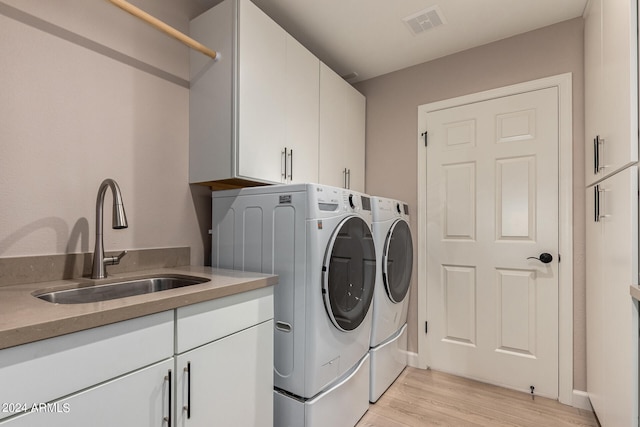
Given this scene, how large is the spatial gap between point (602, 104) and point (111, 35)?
8.22ft

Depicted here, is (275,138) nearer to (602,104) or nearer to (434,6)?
(434,6)

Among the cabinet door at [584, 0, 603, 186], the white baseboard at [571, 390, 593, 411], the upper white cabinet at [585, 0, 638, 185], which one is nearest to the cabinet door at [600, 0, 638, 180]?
the upper white cabinet at [585, 0, 638, 185]

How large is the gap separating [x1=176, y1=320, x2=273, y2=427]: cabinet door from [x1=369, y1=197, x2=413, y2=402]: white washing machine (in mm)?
882

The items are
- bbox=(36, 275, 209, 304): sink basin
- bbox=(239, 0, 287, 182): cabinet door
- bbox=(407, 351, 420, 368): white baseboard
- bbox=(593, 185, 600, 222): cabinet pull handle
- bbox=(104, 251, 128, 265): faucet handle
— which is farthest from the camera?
bbox=(407, 351, 420, 368): white baseboard

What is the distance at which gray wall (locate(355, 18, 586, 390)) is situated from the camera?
2.12m

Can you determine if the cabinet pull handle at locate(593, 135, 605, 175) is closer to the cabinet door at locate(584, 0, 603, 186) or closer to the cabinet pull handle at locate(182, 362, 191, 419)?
the cabinet door at locate(584, 0, 603, 186)

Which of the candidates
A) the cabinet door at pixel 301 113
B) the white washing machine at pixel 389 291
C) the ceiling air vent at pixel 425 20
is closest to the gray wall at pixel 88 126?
the cabinet door at pixel 301 113

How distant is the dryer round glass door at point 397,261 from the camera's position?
2.17 m

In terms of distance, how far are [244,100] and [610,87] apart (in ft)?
5.83

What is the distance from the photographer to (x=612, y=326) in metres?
1.52

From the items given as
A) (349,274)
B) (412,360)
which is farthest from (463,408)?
(349,274)

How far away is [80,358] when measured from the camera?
0.82m

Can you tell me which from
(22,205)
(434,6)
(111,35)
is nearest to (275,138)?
(111,35)

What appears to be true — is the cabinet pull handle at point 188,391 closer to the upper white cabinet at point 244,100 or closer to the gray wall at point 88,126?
the gray wall at point 88,126
